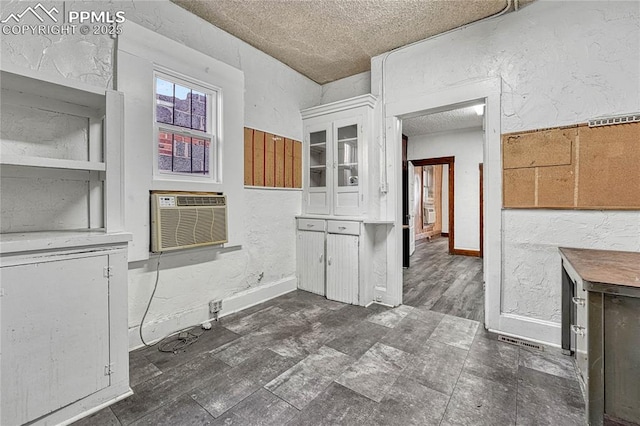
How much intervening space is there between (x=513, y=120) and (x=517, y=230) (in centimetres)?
99

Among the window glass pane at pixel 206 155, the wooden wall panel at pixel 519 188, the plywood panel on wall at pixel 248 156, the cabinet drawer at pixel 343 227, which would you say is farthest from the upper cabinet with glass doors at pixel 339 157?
the window glass pane at pixel 206 155

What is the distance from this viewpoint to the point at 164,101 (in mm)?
2453

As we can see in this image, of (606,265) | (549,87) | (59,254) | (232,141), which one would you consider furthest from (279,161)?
(606,265)

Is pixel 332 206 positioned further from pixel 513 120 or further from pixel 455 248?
pixel 455 248

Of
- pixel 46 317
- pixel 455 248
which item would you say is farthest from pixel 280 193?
pixel 455 248

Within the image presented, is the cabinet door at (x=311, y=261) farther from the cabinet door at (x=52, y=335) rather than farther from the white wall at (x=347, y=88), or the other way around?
the cabinet door at (x=52, y=335)

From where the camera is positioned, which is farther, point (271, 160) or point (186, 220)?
point (271, 160)

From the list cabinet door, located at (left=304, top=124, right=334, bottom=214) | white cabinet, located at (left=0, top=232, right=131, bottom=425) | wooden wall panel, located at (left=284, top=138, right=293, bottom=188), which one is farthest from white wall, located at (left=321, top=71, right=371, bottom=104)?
white cabinet, located at (left=0, top=232, right=131, bottom=425)

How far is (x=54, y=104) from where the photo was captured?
6.24ft

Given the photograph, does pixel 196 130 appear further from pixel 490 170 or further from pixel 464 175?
pixel 464 175

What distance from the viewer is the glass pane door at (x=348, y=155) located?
3.44m

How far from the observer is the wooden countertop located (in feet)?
4.44

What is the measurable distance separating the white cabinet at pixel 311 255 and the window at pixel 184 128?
1.38 metres

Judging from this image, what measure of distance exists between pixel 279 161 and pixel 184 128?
120 cm
